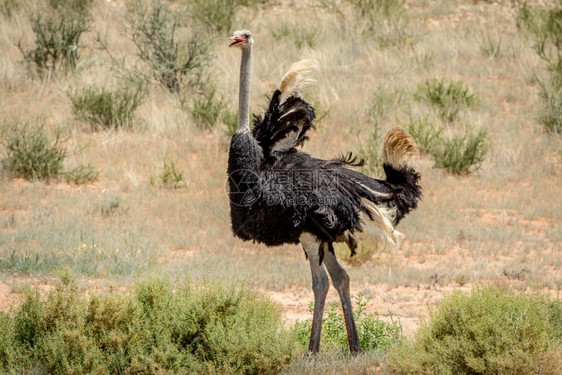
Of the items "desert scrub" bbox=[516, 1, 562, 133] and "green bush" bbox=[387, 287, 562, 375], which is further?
"desert scrub" bbox=[516, 1, 562, 133]

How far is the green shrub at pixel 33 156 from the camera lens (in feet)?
36.8

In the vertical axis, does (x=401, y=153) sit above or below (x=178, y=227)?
above

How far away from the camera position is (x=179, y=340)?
221 inches

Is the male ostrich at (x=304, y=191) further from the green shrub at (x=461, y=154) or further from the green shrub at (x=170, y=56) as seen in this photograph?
the green shrub at (x=170, y=56)

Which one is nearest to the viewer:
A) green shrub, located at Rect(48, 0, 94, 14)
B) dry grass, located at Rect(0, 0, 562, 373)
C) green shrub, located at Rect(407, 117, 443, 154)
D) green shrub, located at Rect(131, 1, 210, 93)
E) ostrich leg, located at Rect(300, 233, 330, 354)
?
ostrich leg, located at Rect(300, 233, 330, 354)

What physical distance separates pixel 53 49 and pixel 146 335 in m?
10.9

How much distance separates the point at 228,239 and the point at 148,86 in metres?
5.86

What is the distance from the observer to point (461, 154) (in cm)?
1193

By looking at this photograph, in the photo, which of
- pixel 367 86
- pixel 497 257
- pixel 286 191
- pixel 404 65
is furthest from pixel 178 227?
pixel 404 65

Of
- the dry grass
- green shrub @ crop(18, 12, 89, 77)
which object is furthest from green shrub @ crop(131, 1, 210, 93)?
green shrub @ crop(18, 12, 89, 77)

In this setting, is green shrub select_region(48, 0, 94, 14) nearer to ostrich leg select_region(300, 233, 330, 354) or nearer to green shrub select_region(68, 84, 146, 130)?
green shrub select_region(68, 84, 146, 130)

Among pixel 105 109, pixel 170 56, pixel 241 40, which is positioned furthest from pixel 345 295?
pixel 170 56

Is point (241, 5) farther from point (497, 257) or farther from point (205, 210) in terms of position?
point (497, 257)

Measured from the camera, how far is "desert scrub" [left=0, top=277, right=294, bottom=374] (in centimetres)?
542
